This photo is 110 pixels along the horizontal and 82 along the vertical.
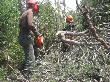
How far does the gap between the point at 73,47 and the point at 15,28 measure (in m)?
5.28

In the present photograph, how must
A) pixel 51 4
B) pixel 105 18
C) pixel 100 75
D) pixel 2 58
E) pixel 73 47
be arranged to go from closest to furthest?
pixel 100 75 → pixel 73 47 → pixel 105 18 → pixel 2 58 → pixel 51 4

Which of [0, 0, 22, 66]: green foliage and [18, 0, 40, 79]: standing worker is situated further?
[0, 0, 22, 66]: green foliage

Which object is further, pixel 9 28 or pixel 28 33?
pixel 9 28

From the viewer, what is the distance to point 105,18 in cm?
756

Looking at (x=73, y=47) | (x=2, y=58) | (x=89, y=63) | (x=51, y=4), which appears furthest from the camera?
(x=51, y=4)

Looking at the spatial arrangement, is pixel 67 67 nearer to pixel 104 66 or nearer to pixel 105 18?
pixel 104 66

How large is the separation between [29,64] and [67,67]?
1.15 metres

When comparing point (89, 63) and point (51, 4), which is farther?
point (51, 4)

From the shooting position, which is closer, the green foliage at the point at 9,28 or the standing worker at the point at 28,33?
the standing worker at the point at 28,33

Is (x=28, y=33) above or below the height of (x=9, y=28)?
above

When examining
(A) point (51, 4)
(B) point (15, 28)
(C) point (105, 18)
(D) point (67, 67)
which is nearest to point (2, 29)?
(B) point (15, 28)

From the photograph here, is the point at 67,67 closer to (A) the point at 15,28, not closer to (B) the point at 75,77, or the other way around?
(B) the point at 75,77

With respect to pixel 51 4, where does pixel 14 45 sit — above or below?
below

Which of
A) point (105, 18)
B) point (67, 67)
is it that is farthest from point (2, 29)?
point (67, 67)
